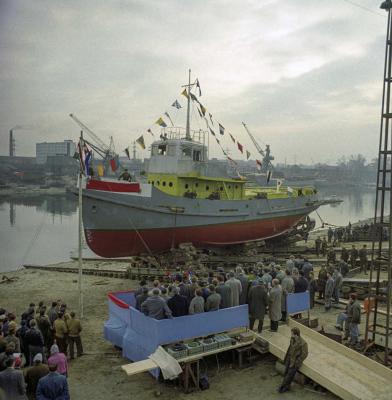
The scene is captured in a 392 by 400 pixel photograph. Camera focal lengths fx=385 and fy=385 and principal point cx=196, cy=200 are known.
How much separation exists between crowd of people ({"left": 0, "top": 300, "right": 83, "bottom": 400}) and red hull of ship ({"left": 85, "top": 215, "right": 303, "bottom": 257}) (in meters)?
8.30

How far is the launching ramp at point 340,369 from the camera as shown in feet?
22.8

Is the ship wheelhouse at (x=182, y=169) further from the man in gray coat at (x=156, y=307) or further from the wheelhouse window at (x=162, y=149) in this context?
the man in gray coat at (x=156, y=307)

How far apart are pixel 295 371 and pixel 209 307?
2.18 meters

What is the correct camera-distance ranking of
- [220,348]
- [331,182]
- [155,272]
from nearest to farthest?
[220,348]
[155,272]
[331,182]

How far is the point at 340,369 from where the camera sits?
7691 millimetres

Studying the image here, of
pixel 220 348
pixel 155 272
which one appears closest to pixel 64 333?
pixel 220 348

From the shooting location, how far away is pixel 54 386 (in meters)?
5.71

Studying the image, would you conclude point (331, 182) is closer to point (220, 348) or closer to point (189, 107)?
point (189, 107)

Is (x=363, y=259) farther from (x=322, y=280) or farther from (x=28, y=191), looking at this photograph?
(x=28, y=191)

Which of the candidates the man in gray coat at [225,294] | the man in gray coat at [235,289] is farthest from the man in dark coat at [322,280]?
the man in gray coat at [225,294]

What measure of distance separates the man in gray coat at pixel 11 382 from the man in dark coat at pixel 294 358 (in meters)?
4.71

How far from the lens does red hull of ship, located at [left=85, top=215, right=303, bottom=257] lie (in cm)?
1767

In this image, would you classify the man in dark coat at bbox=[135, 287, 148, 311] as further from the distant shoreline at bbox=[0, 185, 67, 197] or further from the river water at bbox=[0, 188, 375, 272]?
the distant shoreline at bbox=[0, 185, 67, 197]

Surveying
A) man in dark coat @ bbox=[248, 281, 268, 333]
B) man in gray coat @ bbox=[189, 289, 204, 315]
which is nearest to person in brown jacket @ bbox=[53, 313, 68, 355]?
man in gray coat @ bbox=[189, 289, 204, 315]
